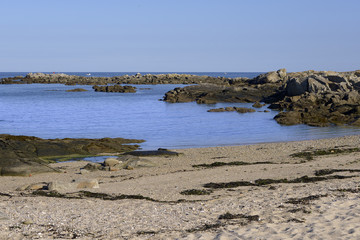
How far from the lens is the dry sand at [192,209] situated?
9.16 meters

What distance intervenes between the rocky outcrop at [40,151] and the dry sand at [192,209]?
726mm

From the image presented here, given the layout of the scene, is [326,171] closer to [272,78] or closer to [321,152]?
[321,152]

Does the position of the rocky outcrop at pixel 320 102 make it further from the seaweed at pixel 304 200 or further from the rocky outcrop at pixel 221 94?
the seaweed at pixel 304 200

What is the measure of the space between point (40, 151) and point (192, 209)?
13525mm

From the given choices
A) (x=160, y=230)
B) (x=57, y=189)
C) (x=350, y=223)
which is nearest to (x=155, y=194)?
(x=57, y=189)

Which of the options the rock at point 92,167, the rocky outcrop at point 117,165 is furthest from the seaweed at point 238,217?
the rock at point 92,167

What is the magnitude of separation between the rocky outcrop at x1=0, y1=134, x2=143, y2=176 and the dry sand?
2.38 feet

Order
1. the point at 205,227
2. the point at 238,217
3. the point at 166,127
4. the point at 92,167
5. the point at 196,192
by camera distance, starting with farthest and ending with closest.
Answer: the point at 166,127 → the point at 92,167 → the point at 196,192 → the point at 238,217 → the point at 205,227

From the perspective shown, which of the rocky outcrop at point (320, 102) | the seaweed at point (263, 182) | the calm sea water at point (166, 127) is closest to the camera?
the seaweed at point (263, 182)

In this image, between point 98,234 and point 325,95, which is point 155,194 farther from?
point 325,95

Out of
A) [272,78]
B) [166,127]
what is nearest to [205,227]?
[166,127]

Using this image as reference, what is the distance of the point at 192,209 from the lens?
11102 mm

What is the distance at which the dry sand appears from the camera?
9.16m

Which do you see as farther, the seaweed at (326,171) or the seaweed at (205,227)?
the seaweed at (326,171)
